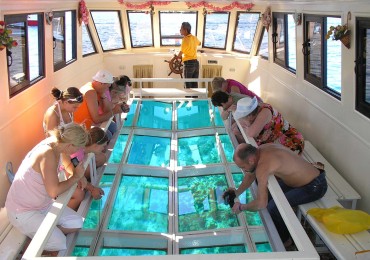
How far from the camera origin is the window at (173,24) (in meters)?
10.4

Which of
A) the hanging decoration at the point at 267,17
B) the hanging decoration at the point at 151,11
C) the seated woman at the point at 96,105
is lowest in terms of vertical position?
the seated woman at the point at 96,105

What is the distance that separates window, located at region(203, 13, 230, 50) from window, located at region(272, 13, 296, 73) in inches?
84.1

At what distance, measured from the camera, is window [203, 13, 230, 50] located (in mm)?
10210

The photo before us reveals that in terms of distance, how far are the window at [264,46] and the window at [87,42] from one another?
13.1 feet

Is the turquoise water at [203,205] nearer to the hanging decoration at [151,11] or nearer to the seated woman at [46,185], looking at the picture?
the seated woman at [46,185]

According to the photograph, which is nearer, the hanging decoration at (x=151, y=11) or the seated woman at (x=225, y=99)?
the seated woman at (x=225, y=99)

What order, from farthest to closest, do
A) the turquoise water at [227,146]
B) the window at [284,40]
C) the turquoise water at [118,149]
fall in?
the window at [284,40], the turquoise water at [227,146], the turquoise water at [118,149]

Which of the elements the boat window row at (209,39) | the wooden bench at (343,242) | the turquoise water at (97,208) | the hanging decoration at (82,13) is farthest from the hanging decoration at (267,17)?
the wooden bench at (343,242)

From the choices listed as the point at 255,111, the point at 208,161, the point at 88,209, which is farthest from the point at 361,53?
the point at 88,209

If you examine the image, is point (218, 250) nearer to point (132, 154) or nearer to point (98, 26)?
point (132, 154)

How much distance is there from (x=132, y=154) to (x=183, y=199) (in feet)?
3.80

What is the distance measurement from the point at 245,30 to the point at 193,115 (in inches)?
158

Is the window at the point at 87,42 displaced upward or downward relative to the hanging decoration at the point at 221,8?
downward

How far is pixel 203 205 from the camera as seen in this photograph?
4.07 meters
